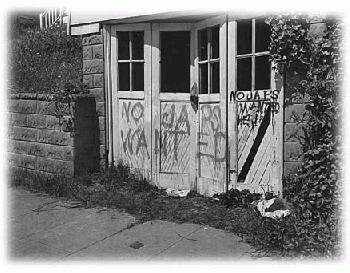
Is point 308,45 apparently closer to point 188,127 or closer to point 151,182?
point 188,127

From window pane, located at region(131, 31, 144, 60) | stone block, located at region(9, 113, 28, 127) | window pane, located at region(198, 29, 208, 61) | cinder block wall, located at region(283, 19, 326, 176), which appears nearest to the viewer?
cinder block wall, located at region(283, 19, 326, 176)

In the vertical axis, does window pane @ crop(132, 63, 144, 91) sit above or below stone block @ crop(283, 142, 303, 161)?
above

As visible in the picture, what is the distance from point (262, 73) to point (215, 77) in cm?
77

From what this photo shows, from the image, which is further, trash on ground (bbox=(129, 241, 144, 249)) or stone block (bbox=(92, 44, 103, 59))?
stone block (bbox=(92, 44, 103, 59))

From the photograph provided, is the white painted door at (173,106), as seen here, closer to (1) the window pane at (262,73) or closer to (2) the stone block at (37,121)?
(1) the window pane at (262,73)

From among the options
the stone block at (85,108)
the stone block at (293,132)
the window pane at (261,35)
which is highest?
the window pane at (261,35)

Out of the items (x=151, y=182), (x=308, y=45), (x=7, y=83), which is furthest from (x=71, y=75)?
(x=308, y=45)

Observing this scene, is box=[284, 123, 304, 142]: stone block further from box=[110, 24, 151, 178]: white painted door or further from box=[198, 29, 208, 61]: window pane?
box=[110, 24, 151, 178]: white painted door

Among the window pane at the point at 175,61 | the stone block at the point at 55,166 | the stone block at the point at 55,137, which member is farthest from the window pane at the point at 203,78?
the stone block at the point at 55,166

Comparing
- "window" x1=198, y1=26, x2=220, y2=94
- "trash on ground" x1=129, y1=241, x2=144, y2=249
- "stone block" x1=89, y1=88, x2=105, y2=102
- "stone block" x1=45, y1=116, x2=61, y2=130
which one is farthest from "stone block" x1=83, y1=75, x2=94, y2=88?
"trash on ground" x1=129, y1=241, x2=144, y2=249

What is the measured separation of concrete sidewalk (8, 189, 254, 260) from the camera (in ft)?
12.9

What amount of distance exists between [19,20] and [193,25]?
22.8 ft

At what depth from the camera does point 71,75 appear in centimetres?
777

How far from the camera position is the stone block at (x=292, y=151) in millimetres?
4643
